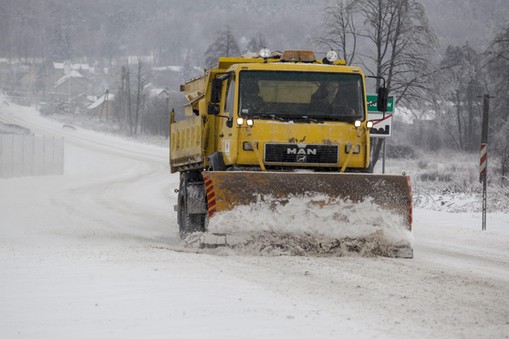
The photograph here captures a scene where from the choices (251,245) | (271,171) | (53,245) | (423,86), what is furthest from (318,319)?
(423,86)

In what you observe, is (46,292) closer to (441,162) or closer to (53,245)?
(53,245)

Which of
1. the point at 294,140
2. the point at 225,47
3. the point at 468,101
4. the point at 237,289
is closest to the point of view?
the point at 237,289

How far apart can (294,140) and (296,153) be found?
0.19m

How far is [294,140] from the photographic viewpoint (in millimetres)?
11625

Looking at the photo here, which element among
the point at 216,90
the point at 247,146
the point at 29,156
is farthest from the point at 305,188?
the point at 29,156

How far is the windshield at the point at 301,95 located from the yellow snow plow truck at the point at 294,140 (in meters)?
0.01

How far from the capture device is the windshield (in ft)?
38.9

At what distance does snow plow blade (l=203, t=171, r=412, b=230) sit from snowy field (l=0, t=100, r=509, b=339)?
51 centimetres

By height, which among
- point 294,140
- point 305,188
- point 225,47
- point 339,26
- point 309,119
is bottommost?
point 305,188

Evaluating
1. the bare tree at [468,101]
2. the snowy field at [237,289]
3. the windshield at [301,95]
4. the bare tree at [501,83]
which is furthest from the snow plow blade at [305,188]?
the bare tree at [468,101]

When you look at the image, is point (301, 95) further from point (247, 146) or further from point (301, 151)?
point (247, 146)

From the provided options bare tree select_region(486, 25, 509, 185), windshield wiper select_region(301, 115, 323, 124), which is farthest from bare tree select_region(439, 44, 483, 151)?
windshield wiper select_region(301, 115, 323, 124)

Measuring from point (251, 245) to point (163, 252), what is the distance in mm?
1155

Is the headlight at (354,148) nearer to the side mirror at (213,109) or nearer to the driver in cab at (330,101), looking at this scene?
the driver in cab at (330,101)
